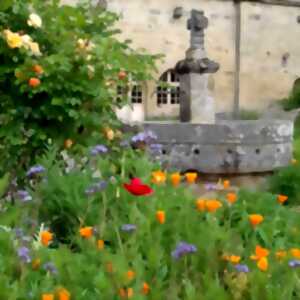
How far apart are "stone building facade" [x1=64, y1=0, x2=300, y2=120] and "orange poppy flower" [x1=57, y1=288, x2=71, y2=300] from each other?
1869 centimetres

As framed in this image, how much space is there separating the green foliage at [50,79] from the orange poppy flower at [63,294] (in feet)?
6.53

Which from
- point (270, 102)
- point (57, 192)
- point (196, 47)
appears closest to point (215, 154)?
point (196, 47)

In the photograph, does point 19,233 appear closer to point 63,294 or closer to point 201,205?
point 63,294

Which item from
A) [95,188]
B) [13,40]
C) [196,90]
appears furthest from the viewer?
[196,90]

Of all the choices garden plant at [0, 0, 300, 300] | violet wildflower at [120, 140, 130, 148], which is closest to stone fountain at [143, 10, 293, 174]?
garden plant at [0, 0, 300, 300]

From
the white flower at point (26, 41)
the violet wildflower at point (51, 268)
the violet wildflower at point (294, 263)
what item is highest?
the white flower at point (26, 41)

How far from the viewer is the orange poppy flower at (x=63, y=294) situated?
2256mm

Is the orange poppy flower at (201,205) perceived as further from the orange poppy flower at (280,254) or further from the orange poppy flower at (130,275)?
the orange poppy flower at (130,275)

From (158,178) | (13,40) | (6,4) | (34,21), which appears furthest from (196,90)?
(158,178)

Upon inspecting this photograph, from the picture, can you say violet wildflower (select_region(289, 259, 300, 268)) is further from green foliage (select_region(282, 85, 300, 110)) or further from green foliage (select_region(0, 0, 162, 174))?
green foliage (select_region(282, 85, 300, 110))

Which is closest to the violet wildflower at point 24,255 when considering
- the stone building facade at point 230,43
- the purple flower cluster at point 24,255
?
the purple flower cluster at point 24,255

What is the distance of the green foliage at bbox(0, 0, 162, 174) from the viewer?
4224 mm

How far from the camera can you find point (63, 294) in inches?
89.1

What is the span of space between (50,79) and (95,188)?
1.25 meters
